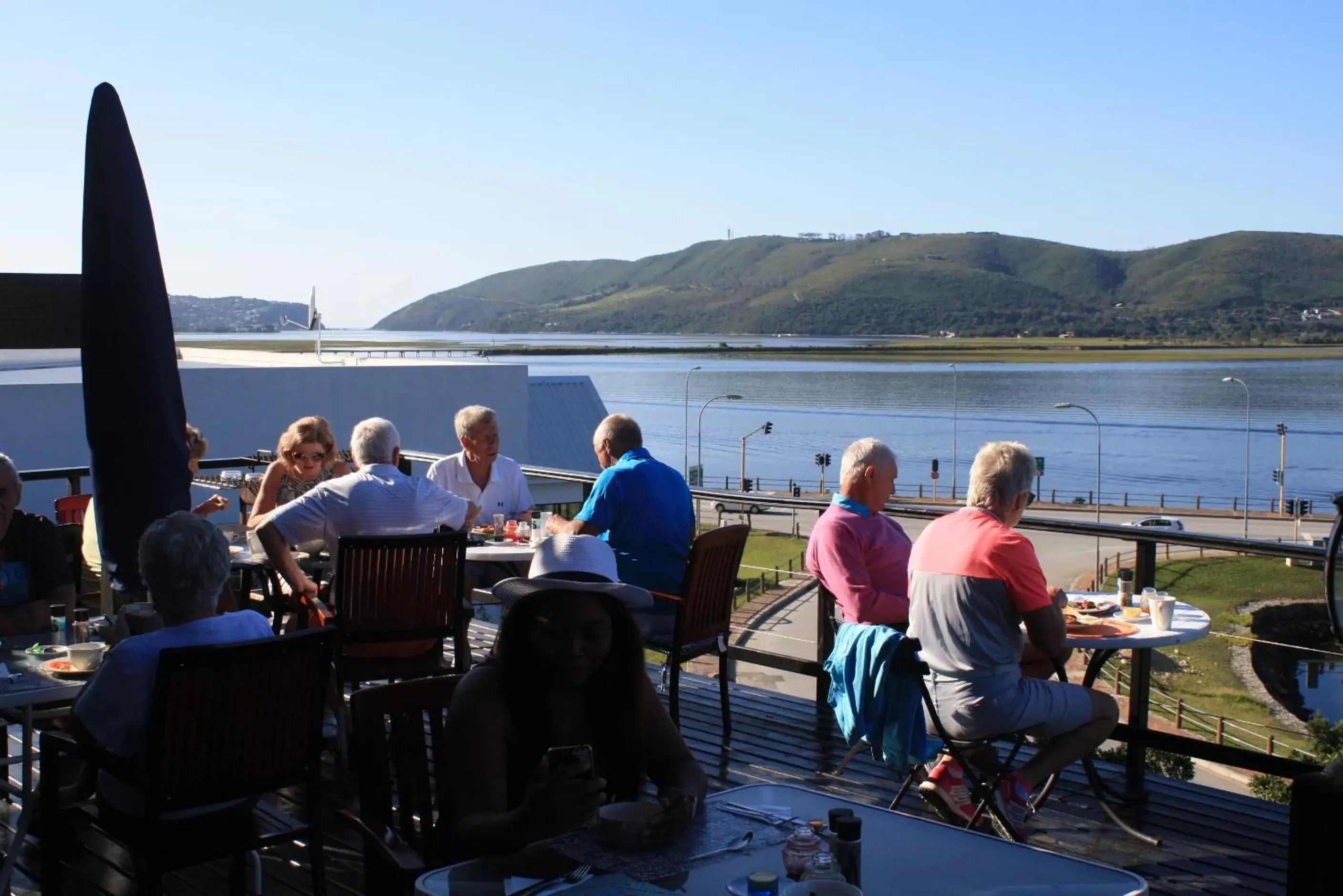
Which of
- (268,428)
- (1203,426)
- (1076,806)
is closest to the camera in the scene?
(1076,806)

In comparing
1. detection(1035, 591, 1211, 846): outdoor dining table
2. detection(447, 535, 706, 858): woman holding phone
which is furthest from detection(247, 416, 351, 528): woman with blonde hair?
detection(447, 535, 706, 858): woman holding phone

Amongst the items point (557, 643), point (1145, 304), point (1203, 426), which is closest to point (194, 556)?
point (557, 643)

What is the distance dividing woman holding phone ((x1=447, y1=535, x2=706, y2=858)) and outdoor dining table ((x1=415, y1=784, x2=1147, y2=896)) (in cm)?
31

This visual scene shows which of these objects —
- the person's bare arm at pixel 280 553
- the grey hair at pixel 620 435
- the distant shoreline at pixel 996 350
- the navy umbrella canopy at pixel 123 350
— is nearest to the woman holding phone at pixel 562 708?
the navy umbrella canopy at pixel 123 350

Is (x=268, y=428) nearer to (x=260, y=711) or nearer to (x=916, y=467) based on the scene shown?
(x=260, y=711)

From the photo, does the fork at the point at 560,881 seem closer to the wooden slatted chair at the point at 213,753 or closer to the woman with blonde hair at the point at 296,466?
the wooden slatted chair at the point at 213,753

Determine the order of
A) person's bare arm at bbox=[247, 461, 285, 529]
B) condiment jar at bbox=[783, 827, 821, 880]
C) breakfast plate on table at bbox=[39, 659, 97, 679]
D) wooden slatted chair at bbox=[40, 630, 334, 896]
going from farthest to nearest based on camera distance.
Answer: person's bare arm at bbox=[247, 461, 285, 529] → breakfast plate on table at bbox=[39, 659, 97, 679] → wooden slatted chair at bbox=[40, 630, 334, 896] → condiment jar at bbox=[783, 827, 821, 880]

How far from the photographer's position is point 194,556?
2.90m

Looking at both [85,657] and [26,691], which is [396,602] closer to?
[85,657]

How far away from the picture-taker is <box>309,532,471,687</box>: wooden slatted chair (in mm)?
4430

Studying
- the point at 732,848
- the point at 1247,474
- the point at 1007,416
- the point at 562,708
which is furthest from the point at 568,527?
the point at 1007,416

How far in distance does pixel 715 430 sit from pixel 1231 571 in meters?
76.5

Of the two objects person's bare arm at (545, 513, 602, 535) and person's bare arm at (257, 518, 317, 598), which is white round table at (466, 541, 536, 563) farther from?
person's bare arm at (257, 518, 317, 598)

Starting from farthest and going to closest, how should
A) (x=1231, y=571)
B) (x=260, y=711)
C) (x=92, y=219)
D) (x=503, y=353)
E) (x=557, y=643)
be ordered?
(x=503, y=353) < (x=1231, y=571) < (x=92, y=219) < (x=260, y=711) < (x=557, y=643)
